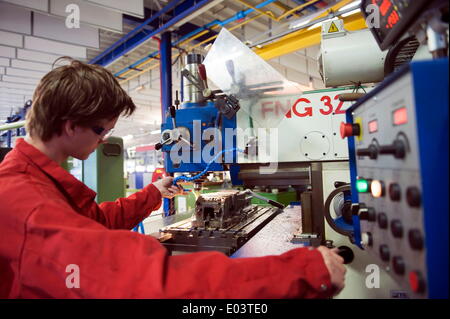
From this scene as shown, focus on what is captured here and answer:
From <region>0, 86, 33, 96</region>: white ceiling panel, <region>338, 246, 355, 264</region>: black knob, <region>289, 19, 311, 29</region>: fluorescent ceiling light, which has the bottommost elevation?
<region>338, 246, 355, 264</region>: black knob

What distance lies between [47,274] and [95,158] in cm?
171

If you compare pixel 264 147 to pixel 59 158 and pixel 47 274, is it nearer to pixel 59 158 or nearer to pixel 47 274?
pixel 59 158

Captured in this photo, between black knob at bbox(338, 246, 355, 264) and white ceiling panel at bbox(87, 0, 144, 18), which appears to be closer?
black knob at bbox(338, 246, 355, 264)

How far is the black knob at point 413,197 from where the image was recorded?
17.8 inches

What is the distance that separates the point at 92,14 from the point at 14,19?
2.71 feet

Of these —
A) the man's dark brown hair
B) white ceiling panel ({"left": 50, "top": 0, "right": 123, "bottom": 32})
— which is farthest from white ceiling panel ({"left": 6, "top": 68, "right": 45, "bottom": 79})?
the man's dark brown hair

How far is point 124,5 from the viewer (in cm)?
240

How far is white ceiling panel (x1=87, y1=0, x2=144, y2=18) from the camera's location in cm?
229

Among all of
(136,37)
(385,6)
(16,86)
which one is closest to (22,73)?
(16,86)

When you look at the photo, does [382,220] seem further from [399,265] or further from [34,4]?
[34,4]

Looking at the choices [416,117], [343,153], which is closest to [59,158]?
[416,117]

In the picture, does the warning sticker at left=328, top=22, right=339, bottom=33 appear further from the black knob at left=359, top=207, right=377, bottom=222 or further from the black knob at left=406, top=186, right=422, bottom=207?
the black knob at left=406, top=186, right=422, bottom=207

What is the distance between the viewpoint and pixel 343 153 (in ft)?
3.71

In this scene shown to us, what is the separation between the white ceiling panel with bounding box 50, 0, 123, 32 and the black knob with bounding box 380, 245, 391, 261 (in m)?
2.94
